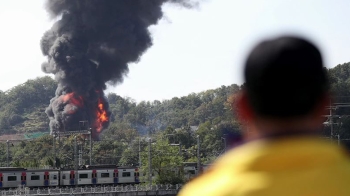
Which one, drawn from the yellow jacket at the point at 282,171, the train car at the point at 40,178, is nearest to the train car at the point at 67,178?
the train car at the point at 40,178

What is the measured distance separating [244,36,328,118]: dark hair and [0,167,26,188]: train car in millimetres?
57600

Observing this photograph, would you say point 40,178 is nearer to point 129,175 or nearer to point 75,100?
point 129,175

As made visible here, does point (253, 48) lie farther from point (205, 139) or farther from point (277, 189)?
point (205, 139)

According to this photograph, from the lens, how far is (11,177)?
6028 cm

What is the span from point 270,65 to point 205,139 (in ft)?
309

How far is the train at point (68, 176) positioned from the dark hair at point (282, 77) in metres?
57.5

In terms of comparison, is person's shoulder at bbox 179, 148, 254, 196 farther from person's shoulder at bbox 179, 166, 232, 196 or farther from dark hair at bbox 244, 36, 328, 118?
dark hair at bbox 244, 36, 328, 118

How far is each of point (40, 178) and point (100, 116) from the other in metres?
41.9

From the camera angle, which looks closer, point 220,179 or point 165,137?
point 220,179

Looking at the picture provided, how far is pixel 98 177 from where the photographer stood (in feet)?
213

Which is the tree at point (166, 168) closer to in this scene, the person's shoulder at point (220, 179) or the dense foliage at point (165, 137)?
the dense foliage at point (165, 137)

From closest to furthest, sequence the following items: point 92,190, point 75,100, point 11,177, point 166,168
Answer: point 92,190 < point 11,177 < point 166,168 < point 75,100

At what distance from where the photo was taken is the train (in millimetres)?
60406

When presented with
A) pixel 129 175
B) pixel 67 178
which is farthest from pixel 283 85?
pixel 129 175
